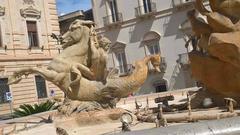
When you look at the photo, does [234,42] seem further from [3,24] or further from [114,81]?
[3,24]

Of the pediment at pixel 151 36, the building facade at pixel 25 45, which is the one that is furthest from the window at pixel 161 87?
the building facade at pixel 25 45

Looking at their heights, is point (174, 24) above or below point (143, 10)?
below

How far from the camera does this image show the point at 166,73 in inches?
1350

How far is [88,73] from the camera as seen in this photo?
9.31 metres

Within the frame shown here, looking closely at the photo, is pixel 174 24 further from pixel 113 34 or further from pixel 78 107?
pixel 78 107

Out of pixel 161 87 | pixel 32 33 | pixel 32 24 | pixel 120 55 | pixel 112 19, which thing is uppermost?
pixel 112 19

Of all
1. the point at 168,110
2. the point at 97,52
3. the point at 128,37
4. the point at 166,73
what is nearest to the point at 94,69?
the point at 97,52

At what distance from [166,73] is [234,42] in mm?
27086

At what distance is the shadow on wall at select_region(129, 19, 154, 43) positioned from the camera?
3544cm

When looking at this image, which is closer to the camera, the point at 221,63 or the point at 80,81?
A: the point at 221,63

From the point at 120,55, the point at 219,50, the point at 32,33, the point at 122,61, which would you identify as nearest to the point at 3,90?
the point at 32,33

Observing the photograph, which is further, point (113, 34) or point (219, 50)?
point (113, 34)

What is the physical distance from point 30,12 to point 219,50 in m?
21.7

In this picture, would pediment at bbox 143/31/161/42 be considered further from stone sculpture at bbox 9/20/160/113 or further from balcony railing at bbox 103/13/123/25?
stone sculpture at bbox 9/20/160/113
